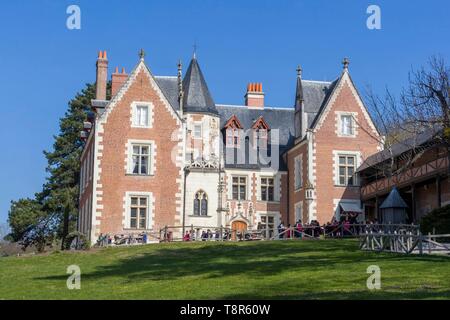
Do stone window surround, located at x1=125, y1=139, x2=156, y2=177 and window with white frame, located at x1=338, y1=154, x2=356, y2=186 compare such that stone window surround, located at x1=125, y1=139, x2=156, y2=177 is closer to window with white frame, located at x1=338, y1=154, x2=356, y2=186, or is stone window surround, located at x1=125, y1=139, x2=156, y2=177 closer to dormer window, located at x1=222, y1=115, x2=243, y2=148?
dormer window, located at x1=222, y1=115, x2=243, y2=148

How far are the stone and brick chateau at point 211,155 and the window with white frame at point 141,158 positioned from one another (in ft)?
0.18

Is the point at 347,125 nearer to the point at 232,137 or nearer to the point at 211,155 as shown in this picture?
the point at 232,137

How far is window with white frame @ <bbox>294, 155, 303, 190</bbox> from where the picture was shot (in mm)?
42900

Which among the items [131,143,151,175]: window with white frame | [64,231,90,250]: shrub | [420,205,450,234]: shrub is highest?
[131,143,151,175]: window with white frame

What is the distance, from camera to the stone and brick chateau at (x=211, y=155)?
126 feet

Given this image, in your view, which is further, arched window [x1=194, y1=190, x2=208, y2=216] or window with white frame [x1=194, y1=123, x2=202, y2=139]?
window with white frame [x1=194, y1=123, x2=202, y2=139]

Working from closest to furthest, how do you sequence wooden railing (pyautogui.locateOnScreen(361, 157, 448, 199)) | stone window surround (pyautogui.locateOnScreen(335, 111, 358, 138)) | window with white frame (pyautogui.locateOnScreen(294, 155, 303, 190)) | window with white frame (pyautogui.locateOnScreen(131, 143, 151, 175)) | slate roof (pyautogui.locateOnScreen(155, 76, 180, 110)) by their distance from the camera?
wooden railing (pyautogui.locateOnScreen(361, 157, 448, 199))
window with white frame (pyautogui.locateOnScreen(131, 143, 151, 175))
slate roof (pyautogui.locateOnScreen(155, 76, 180, 110))
stone window surround (pyautogui.locateOnScreen(335, 111, 358, 138))
window with white frame (pyautogui.locateOnScreen(294, 155, 303, 190))

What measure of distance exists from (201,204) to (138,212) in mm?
4098

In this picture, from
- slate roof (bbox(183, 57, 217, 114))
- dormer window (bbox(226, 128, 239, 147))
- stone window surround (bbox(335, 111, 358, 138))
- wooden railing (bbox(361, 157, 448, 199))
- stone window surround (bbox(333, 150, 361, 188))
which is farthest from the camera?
dormer window (bbox(226, 128, 239, 147))

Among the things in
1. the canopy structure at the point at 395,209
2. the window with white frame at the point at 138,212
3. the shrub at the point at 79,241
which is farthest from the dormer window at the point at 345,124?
the shrub at the point at 79,241

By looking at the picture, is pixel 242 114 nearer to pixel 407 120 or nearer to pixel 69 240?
pixel 69 240

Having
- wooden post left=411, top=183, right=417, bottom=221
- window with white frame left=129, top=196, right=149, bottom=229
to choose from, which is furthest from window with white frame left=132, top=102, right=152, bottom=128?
wooden post left=411, top=183, right=417, bottom=221

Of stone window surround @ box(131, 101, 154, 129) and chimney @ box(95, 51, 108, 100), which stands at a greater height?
chimney @ box(95, 51, 108, 100)

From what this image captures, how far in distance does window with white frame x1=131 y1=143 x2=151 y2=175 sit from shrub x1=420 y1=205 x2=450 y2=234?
15189 millimetres
